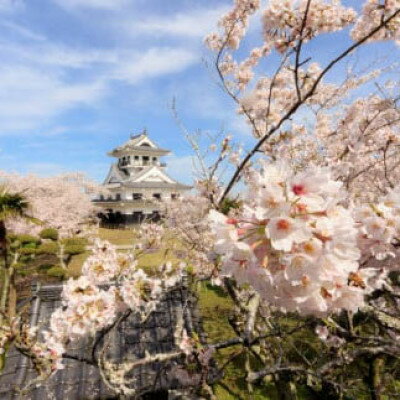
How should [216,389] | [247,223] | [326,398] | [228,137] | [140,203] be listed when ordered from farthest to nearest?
[140,203] → [216,389] → [326,398] → [228,137] → [247,223]

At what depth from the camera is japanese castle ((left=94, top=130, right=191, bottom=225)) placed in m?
37.1

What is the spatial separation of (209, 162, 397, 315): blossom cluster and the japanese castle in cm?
3185

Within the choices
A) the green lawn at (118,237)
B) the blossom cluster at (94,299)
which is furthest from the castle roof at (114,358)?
the green lawn at (118,237)

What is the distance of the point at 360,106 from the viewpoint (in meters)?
5.65

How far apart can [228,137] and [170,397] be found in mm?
3722

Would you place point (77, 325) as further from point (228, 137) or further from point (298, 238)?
point (228, 137)

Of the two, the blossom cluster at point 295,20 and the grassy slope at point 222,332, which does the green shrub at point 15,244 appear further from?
the blossom cluster at point 295,20

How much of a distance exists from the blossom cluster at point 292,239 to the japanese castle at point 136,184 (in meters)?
31.9

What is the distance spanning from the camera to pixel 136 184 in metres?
38.5

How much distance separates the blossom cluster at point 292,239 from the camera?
1057mm

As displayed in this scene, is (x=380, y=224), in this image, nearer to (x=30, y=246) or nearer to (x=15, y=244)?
(x=15, y=244)

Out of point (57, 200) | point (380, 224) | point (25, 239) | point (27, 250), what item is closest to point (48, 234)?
point (25, 239)

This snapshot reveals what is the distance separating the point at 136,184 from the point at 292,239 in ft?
126

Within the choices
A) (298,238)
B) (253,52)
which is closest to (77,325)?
(298,238)
